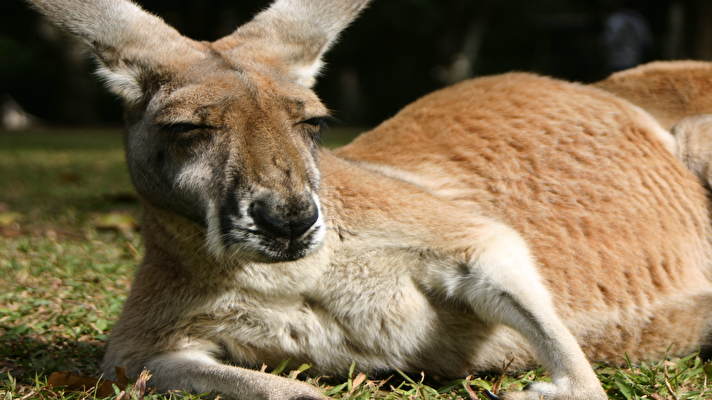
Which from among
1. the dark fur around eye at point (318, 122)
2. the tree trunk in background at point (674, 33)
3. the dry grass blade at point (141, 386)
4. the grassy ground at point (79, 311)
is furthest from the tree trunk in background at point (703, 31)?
the dry grass blade at point (141, 386)

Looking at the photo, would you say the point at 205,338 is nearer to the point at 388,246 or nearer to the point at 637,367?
the point at 388,246

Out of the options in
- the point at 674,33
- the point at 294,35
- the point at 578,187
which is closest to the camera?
the point at 294,35

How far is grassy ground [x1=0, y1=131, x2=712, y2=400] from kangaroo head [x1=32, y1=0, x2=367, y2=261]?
0.57 metres

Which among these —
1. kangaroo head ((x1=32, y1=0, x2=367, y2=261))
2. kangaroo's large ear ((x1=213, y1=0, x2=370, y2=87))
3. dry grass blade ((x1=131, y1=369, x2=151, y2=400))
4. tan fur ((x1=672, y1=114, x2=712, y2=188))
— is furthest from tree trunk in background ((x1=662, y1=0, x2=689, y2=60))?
dry grass blade ((x1=131, y1=369, x2=151, y2=400))

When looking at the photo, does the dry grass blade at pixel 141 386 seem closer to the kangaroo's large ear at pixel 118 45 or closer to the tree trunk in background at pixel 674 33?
the kangaroo's large ear at pixel 118 45

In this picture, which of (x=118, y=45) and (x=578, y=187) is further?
(x=578, y=187)

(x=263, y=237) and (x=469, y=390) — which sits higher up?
(x=263, y=237)

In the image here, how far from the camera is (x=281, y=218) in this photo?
93.2 inches

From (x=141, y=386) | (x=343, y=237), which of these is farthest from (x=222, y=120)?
(x=141, y=386)

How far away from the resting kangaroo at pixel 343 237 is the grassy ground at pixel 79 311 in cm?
12

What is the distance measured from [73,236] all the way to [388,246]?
3.16 meters

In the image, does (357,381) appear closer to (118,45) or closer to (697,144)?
(118,45)

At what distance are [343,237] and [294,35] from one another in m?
0.81

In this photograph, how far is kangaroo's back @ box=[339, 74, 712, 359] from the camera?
3.15 meters
